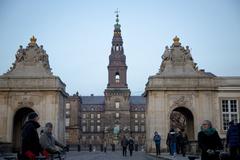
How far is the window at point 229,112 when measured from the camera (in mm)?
37562

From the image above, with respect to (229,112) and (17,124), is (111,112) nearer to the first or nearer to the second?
(17,124)

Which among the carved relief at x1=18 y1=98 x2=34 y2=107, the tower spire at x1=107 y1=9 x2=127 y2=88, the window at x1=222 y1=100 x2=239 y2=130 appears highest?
the tower spire at x1=107 y1=9 x2=127 y2=88

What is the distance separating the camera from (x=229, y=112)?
3772 centimetres

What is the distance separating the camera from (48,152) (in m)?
11.1

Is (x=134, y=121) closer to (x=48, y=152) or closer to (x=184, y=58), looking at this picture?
(x=184, y=58)

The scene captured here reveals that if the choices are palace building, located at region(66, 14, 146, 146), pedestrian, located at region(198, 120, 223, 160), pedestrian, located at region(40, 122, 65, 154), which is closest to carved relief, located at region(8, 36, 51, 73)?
pedestrian, located at region(40, 122, 65, 154)

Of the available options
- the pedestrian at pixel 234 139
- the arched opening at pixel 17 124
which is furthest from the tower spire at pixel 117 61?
the pedestrian at pixel 234 139

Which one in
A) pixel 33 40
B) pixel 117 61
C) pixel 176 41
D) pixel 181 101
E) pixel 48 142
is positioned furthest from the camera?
pixel 117 61

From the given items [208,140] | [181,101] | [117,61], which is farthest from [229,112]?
[117,61]

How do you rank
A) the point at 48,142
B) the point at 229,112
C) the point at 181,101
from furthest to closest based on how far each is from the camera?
the point at 181,101
the point at 229,112
the point at 48,142

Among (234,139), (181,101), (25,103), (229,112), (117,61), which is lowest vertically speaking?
(234,139)

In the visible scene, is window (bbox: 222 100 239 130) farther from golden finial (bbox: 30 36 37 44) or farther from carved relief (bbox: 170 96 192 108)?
golden finial (bbox: 30 36 37 44)

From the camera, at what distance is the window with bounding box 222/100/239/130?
37562mm

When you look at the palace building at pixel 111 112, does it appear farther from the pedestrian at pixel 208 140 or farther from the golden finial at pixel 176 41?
the pedestrian at pixel 208 140
